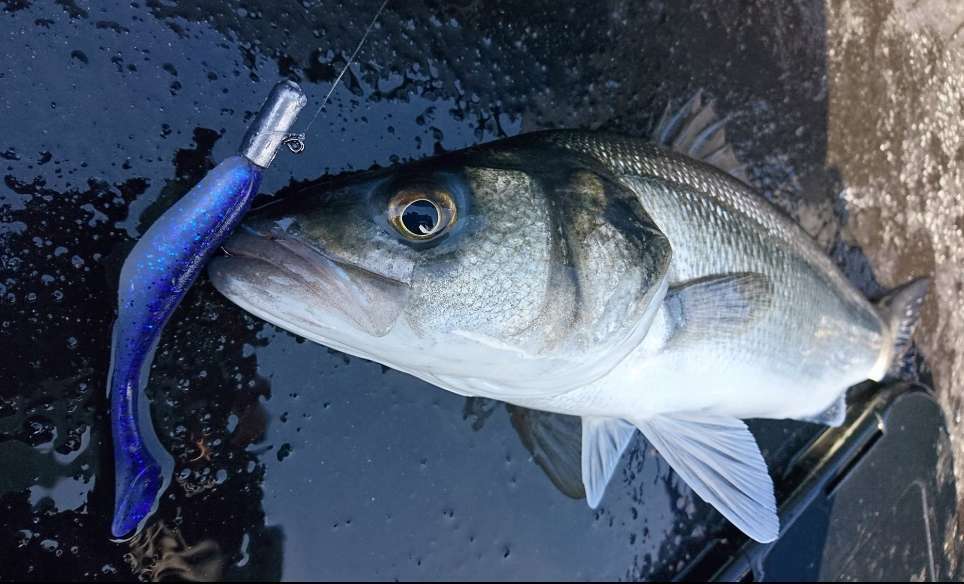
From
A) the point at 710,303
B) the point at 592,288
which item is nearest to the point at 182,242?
the point at 592,288

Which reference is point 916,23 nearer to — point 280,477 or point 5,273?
point 280,477

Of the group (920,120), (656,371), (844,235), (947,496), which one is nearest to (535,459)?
(656,371)

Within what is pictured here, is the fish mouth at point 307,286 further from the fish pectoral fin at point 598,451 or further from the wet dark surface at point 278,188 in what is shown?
the fish pectoral fin at point 598,451

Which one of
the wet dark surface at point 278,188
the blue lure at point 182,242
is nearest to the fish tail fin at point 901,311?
the wet dark surface at point 278,188

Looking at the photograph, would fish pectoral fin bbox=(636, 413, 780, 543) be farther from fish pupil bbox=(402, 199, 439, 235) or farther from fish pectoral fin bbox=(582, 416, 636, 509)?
fish pupil bbox=(402, 199, 439, 235)

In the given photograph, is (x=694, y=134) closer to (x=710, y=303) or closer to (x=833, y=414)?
(x=710, y=303)

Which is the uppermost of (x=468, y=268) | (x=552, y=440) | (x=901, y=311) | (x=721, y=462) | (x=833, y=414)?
(x=901, y=311)
